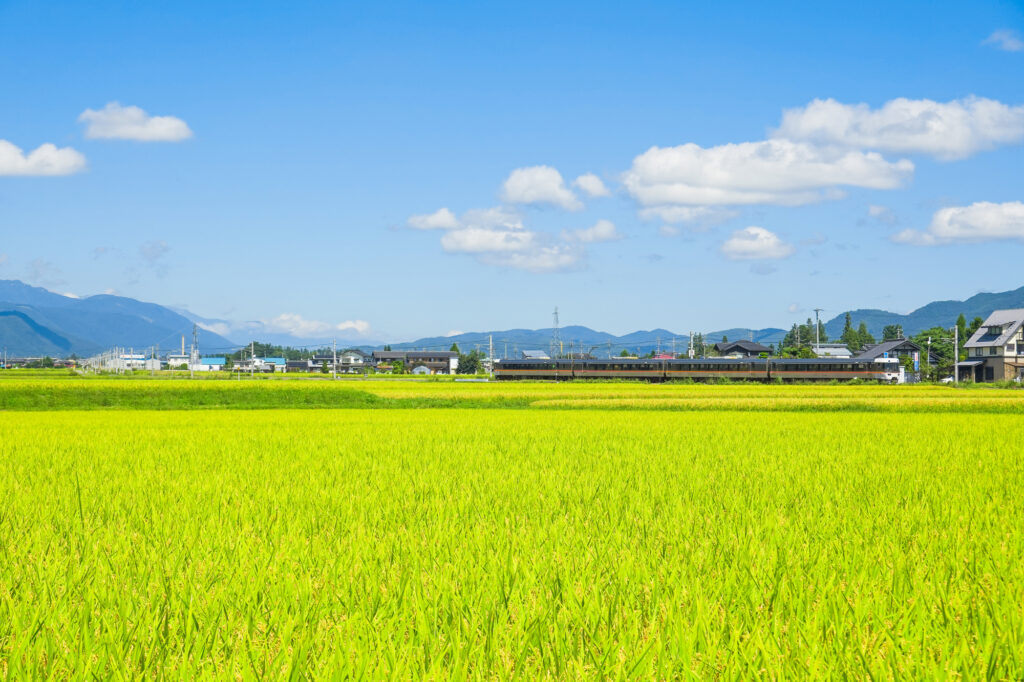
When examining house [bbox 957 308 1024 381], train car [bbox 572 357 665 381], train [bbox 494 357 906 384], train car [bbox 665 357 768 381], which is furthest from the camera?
house [bbox 957 308 1024 381]

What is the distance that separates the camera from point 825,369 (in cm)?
5822

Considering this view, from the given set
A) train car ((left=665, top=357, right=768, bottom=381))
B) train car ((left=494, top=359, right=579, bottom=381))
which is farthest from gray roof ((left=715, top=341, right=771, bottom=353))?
train car ((left=494, top=359, right=579, bottom=381))

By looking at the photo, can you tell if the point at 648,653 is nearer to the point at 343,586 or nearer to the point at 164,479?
the point at 343,586

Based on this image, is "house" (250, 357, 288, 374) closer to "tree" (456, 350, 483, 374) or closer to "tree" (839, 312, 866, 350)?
"tree" (456, 350, 483, 374)

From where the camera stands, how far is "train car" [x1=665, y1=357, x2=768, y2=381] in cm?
5844

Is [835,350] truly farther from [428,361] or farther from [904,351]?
[428,361]

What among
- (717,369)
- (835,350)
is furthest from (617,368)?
(835,350)

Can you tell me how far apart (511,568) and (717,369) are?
58.8 metres

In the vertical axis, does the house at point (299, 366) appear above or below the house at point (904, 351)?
below

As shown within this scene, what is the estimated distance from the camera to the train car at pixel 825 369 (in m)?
57.6

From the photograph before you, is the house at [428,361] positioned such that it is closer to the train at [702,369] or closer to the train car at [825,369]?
the train at [702,369]

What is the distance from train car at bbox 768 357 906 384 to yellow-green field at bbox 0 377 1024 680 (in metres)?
50.1

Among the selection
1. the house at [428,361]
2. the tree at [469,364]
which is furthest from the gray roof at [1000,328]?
the house at [428,361]

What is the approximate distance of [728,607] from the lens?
3285 millimetres
